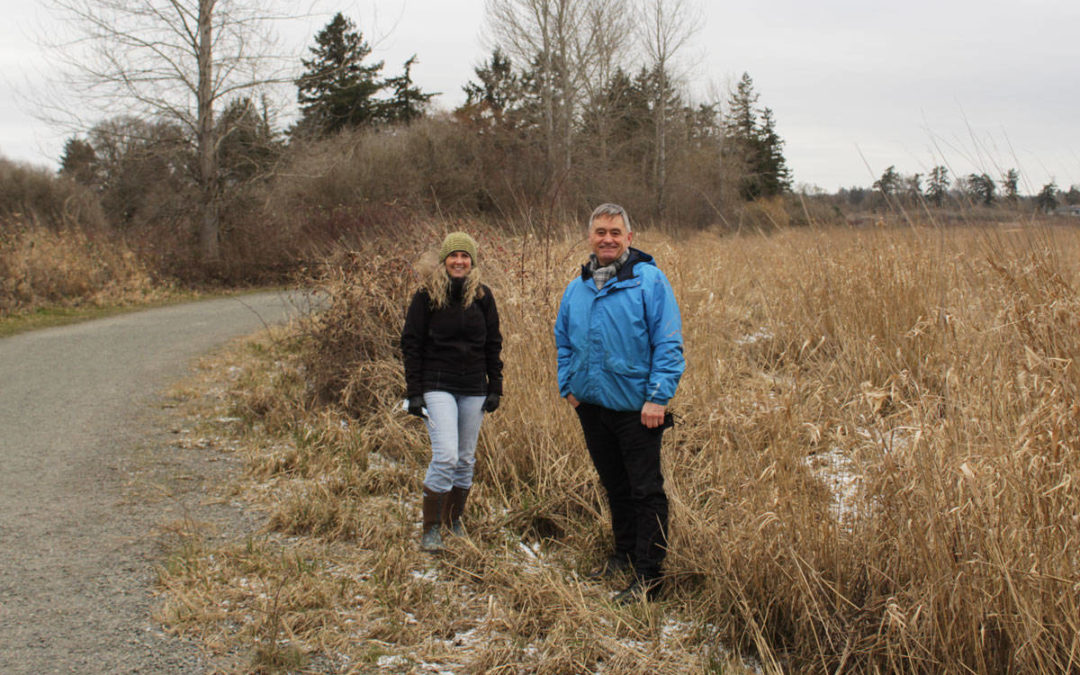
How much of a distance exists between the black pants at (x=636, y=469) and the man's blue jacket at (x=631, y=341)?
0.10m

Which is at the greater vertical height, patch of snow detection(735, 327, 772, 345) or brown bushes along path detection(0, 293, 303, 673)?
patch of snow detection(735, 327, 772, 345)

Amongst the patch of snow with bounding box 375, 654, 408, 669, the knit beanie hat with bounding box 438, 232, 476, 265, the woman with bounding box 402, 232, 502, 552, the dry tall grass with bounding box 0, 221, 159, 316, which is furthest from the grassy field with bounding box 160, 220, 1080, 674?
the dry tall grass with bounding box 0, 221, 159, 316

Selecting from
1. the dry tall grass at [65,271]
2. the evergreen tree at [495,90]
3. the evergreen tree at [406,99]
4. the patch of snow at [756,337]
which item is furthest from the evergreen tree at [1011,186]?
the evergreen tree at [406,99]

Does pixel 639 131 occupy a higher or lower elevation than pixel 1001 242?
higher

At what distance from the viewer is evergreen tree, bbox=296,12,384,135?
35.8 meters

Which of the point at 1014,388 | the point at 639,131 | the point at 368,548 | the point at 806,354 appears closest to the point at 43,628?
the point at 368,548

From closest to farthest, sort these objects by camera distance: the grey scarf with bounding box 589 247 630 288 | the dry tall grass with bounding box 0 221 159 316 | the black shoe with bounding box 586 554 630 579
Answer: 1. the grey scarf with bounding box 589 247 630 288
2. the black shoe with bounding box 586 554 630 579
3. the dry tall grass with bounding box 0 221 159 316

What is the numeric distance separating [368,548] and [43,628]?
4.80ft

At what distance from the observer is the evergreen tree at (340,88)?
35.8m

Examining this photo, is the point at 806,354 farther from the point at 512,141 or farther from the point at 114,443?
the point at 512,141

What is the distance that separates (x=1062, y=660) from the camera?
226 centimetres

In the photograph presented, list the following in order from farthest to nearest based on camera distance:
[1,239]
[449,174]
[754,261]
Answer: [449,174], [1,239], [754,261]

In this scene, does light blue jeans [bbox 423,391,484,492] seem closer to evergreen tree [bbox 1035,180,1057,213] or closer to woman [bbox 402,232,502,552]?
woman [bbox 402,232,502,552]

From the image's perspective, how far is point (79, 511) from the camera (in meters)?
4.63
